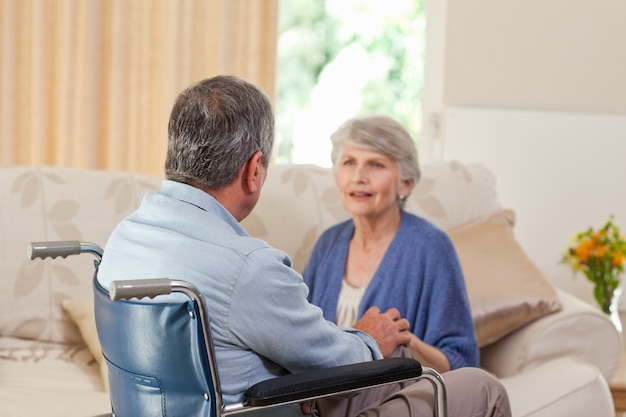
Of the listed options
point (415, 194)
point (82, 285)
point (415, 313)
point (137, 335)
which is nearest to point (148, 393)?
point (137, 335)

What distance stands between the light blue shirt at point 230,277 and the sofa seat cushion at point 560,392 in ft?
2.77

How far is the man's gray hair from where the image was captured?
4.89 feet

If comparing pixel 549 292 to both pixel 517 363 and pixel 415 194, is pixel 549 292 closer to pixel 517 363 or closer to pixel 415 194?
pixel 517 363

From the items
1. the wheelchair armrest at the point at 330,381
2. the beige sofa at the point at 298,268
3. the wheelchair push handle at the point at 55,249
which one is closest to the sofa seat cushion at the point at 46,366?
the beige sofa at the point at 298,268

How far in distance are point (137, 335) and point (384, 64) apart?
128 inches

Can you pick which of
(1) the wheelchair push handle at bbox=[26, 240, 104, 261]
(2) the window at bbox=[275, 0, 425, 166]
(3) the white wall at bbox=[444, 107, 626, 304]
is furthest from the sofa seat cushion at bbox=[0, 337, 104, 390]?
(2) the window at bbox=[275, 0, 425, 166]

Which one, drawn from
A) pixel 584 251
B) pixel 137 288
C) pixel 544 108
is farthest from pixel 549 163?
pixel 137 288

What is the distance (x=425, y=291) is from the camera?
227 cm

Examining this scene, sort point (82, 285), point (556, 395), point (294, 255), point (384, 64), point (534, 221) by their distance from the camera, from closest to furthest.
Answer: point (556, 395) < point (82, 285) < point (294, 255) < point (534, 221) < point (384, 64)

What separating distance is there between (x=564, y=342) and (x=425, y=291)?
22.4 inches

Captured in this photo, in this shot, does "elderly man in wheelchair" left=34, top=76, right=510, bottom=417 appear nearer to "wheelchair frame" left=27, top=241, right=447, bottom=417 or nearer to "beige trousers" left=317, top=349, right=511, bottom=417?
"wheelchair frame" left=27, top=241, right=447, bottom=417

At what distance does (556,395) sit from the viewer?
2.23 metres

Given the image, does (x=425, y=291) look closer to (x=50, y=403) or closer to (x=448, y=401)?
(x=448, y=401)

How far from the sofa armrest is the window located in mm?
1979
